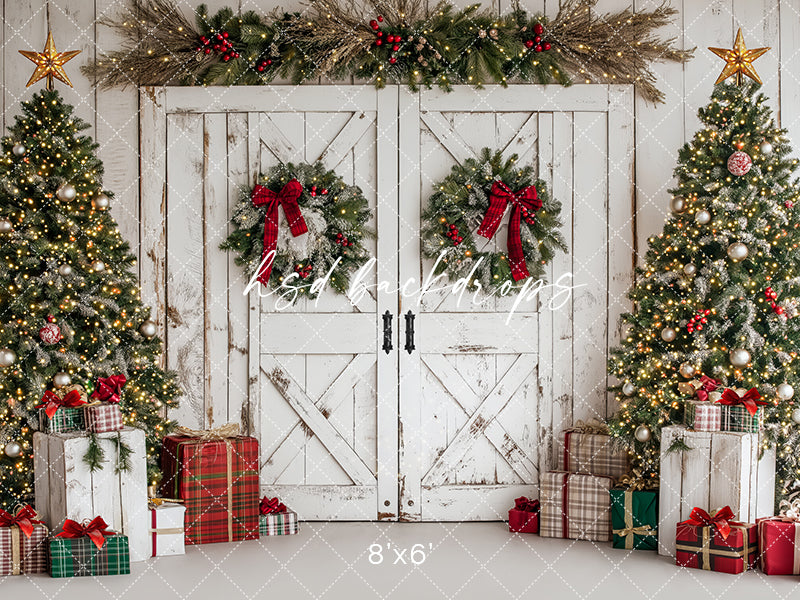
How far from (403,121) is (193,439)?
209 centimetres

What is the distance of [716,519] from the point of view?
3.37 metres

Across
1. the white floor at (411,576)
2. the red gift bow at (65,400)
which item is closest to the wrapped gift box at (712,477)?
the white floor at (411,576)

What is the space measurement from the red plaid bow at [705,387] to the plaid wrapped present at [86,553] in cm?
270

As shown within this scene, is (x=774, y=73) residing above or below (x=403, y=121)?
above

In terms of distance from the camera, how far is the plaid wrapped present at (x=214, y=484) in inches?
150

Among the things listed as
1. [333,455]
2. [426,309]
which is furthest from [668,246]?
[333,455]

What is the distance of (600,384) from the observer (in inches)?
171

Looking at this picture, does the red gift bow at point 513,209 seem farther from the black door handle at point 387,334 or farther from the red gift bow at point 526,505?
the red gift bow at point 526,505

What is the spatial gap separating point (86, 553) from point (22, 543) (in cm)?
33

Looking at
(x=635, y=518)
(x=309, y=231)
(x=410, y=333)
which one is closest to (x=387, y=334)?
(x=410, y=333)

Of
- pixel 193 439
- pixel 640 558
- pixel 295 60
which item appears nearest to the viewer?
pixel 640 558

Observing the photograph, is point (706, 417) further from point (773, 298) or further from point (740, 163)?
point (740, 163)

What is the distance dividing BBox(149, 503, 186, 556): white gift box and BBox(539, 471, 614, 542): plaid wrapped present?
72.0 inches

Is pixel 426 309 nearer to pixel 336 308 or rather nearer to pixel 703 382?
pixel 336 308
